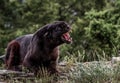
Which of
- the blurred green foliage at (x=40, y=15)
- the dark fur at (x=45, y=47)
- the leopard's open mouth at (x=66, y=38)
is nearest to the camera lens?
the leopard's open mouth at (x=66, y=38)

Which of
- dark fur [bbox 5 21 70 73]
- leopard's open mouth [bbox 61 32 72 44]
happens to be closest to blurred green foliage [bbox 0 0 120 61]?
dark fur [bbox 5 21 70 73]

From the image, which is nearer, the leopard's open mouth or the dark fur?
the leopard's open mouth

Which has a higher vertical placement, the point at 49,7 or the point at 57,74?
the point at 49,7

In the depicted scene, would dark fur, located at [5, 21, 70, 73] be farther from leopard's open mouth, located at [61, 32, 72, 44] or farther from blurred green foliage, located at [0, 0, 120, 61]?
blurred green foliage, located at [0, 0, 120, 61]

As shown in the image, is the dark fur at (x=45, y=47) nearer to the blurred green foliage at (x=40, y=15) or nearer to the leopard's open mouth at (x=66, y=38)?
the leopard's open mouth at (x=66, y=38)

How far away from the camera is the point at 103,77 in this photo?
22.8 ft

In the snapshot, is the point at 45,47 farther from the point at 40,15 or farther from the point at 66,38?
the point at 40,15

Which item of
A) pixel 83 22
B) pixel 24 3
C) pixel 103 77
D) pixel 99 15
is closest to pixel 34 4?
pixel 24 3

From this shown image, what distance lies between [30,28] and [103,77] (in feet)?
58.6

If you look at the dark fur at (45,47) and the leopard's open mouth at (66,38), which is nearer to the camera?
the leopard's open mouth at (66,38)

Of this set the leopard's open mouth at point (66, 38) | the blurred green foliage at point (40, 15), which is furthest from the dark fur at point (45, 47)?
the blurred green foliage at point (40, 15)

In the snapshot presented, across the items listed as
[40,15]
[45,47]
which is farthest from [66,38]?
[40,15]

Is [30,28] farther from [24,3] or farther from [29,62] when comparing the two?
[29,62]

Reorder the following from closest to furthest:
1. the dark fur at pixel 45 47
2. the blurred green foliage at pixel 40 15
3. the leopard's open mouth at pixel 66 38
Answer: the leopard's open mouth at pixel 66 38
the dark fur at pixel 45 47
the blurred green foliage at pixel 40 15
